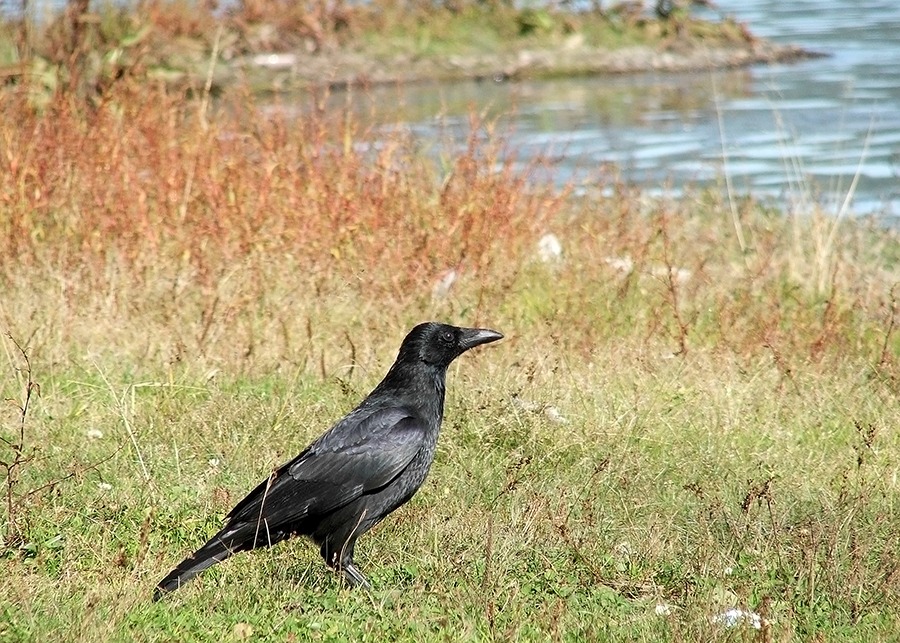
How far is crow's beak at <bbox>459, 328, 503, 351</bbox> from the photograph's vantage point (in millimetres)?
5102

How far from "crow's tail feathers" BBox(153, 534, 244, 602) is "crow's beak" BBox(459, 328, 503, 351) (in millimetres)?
1312

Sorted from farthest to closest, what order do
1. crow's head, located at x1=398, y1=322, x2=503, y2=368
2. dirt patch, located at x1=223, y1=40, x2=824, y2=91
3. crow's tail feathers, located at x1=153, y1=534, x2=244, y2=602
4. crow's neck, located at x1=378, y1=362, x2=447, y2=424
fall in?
dirt patch, located at x1=223, y1=40, x2=824, y2=91 → crow's head, located at x1=398, y1=322, x2=503, y2=368 → crow's neck, located at x1=378, y1=362, x2=447, y2=424 → crow's tail feathers, located at x1=153, y1=534, x2=244, y2=602

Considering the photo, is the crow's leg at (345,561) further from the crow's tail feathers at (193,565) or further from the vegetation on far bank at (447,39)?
the vegetation on far bank at (447,39)

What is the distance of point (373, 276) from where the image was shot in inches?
296

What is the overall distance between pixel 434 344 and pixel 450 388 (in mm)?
1208

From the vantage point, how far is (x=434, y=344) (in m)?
4.97

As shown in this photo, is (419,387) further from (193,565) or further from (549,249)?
(549,249)

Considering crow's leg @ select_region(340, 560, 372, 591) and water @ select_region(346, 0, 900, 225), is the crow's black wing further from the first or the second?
water @ select_region(346, 0, 900, 225)

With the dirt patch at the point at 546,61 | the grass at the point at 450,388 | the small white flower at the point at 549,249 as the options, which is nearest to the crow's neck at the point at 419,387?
the grass at the point at 450,388

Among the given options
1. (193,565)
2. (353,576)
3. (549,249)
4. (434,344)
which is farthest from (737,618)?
(549,249)

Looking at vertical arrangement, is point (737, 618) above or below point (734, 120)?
above

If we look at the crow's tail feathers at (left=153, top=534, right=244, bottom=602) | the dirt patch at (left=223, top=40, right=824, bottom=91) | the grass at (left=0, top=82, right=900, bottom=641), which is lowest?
the dirt patch at (left=223, top=40, right=824, bottom=91)

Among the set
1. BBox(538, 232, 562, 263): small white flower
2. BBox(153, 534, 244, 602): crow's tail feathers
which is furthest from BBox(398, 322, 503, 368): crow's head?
BBox(538, 232, 562, 263): small white flower

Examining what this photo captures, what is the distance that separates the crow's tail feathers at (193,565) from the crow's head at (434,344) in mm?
1079
